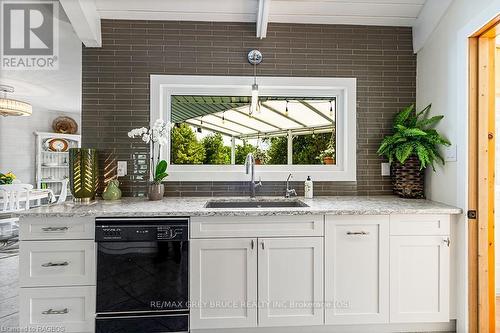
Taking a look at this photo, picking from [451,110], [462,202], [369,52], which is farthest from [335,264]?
[369,52]

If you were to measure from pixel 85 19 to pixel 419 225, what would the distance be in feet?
9.77

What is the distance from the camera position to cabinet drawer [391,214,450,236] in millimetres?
2012

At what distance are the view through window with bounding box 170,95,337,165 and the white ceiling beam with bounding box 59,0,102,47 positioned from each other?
0.94m

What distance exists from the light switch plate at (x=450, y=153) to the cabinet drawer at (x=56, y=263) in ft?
8.63

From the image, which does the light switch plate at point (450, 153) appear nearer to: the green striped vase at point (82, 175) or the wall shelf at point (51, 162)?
the green striped vase at point (82, 175)

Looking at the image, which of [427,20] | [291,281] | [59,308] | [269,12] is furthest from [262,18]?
[59,308]

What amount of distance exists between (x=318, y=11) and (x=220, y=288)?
241 centimetres

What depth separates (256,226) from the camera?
195 cm

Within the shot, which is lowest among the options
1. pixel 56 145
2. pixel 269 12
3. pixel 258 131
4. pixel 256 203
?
pixel 256 203

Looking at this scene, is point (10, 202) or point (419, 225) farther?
point (10, 202)

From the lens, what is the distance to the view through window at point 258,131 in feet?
8.93

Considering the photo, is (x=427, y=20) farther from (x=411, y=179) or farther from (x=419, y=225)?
(x=419, y=225)

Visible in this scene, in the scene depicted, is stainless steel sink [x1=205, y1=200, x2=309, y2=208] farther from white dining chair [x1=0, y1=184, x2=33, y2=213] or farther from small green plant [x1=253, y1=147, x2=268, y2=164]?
white dining chair [x1=0, y1=184, x2=33, y2=213]

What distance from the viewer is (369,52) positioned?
2.68m
